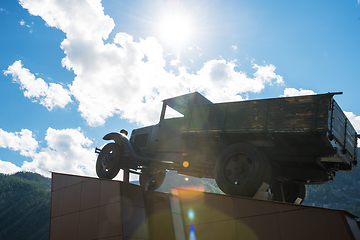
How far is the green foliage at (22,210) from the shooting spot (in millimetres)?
132500

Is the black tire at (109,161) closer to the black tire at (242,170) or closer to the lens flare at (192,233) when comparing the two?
the lens flare at (192,233)

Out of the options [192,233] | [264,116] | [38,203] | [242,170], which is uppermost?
[38,203]

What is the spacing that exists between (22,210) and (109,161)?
17918cm

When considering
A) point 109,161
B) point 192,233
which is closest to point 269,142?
point 192,233

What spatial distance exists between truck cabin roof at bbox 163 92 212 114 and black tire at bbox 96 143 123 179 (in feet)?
7.59

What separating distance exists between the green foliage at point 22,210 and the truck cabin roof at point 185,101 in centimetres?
14162

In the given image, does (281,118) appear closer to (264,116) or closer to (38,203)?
(264,116)

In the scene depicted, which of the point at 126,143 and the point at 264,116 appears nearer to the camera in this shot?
the point at 264,116

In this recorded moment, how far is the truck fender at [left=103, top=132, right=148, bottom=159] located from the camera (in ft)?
25.5

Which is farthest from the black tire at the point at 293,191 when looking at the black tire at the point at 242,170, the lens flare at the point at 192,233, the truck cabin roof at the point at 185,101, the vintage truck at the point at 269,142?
the truck cabin roof at the point at 185,101

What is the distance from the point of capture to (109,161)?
8.10 meters

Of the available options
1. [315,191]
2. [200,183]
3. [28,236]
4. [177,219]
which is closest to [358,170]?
[315,191]

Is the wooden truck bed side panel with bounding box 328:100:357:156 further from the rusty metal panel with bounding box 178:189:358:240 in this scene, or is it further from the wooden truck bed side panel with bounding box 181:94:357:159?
the rusty metal panel with bounding box 178:189:358:240

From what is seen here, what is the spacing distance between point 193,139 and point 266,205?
7.57 feet
